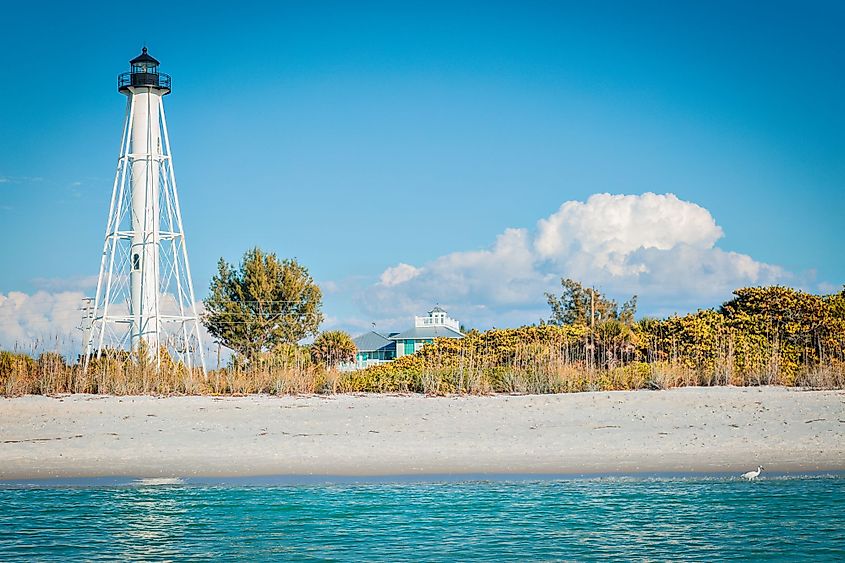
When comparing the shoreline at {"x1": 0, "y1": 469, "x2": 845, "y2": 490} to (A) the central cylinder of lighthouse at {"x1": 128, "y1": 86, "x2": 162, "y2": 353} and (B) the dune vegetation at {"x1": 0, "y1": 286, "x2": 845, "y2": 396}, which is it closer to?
(B) the dune vegetation at {"x1": 0, "y1": 286, "x2": 845, "y2": 396}

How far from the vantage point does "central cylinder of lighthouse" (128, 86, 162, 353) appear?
105 feet

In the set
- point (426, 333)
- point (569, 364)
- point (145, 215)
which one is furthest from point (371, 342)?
point (569, 364)

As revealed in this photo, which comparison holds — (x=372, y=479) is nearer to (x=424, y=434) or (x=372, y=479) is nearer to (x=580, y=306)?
(x=424, y=434)

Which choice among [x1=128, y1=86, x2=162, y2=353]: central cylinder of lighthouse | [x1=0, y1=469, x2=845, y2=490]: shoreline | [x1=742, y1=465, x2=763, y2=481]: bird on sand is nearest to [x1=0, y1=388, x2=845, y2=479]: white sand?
[x1=0, y1=469, x2=845, y2=490]: shoreline

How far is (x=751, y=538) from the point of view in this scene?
10.7 metres

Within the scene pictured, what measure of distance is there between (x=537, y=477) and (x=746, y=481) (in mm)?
2701

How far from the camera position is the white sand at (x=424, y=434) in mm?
13812

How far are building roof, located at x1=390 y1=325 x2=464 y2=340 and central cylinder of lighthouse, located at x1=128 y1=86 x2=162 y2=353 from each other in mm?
27837

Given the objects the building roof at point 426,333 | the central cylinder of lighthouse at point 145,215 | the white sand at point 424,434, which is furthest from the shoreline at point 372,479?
the building roof at point 426,333

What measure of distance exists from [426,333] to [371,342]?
4172 millimetres

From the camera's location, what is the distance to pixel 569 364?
2288 centimetres

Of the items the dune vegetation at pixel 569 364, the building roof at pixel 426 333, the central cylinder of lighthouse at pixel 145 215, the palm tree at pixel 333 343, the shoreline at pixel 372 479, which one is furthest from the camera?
the building roof at pixel 426 333

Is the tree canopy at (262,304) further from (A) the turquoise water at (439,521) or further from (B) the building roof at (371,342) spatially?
(A) the turquoise water at (439,521)

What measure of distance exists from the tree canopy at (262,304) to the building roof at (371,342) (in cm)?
1383
